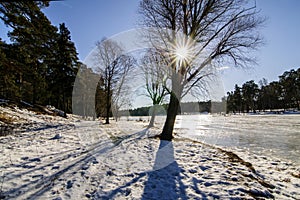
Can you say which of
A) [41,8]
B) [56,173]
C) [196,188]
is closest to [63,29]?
[41,8]

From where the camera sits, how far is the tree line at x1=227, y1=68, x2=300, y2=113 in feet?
212

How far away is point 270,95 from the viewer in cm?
7781

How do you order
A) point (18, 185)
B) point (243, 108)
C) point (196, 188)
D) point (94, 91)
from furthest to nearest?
point (243, 108) < point (94, 91) < point (196, 188) < point (18, 185)

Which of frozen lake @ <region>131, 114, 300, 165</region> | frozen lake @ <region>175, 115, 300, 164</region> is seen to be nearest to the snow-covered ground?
frozen lake @ <region>131, 114, 300, 165</region>

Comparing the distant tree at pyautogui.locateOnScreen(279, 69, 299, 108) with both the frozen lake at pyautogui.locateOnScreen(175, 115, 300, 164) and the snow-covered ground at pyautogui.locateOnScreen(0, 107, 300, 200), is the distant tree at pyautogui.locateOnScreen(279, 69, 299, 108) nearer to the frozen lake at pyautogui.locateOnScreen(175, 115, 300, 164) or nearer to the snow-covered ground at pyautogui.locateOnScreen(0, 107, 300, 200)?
the frozen lake at pyautogui.locateOnScreen(175, 115, 300, 164)

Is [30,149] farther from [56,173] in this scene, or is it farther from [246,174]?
[246,174]

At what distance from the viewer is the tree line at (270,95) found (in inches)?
2549

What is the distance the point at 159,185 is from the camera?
4277 mm

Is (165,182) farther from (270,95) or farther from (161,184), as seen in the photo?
(270,95)

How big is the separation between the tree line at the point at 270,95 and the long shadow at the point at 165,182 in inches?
2936

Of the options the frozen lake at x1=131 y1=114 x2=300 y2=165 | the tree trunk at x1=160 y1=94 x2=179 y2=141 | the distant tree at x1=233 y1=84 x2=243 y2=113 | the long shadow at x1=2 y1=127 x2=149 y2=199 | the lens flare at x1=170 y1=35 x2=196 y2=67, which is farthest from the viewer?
the distant tree at x1=233 y1=84 x2=243 y2=113

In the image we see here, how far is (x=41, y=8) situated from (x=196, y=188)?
11023mm

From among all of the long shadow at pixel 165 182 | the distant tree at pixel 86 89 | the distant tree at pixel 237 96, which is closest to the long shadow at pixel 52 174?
the long shadow at pixel 165 182

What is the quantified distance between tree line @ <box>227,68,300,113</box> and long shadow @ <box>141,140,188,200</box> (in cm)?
7457
